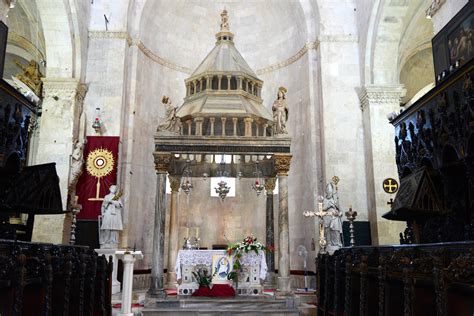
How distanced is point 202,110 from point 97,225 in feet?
16.5

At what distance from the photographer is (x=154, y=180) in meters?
17.5

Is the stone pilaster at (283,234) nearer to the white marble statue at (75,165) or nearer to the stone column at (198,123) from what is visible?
the stone column at (198,123)

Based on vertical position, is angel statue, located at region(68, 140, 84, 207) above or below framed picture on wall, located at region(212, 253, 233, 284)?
above

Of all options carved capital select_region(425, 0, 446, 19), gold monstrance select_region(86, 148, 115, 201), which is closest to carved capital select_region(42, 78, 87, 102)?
gold monstrance select_region(86, 148, 115, 201)

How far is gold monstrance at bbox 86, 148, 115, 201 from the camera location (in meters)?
14.6

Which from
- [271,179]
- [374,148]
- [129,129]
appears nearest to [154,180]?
[129,129]

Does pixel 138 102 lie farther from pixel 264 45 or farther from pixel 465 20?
pixel 465 20

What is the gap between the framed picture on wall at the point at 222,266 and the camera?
1169cm

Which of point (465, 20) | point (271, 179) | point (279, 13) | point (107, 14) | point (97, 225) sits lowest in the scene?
point (97, 225)

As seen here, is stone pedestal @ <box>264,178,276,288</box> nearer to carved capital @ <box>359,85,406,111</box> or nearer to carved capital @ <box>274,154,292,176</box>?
carved capital @ <box>274,154,292,176</box>

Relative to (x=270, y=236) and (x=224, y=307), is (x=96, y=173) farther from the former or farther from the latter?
(x=224, y=307)

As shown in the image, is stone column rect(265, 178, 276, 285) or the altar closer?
the altar

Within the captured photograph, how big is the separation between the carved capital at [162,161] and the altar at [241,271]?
2194 mm

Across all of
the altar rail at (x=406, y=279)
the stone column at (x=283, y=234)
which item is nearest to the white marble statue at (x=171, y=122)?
the stone column at (x=283, y=234)
